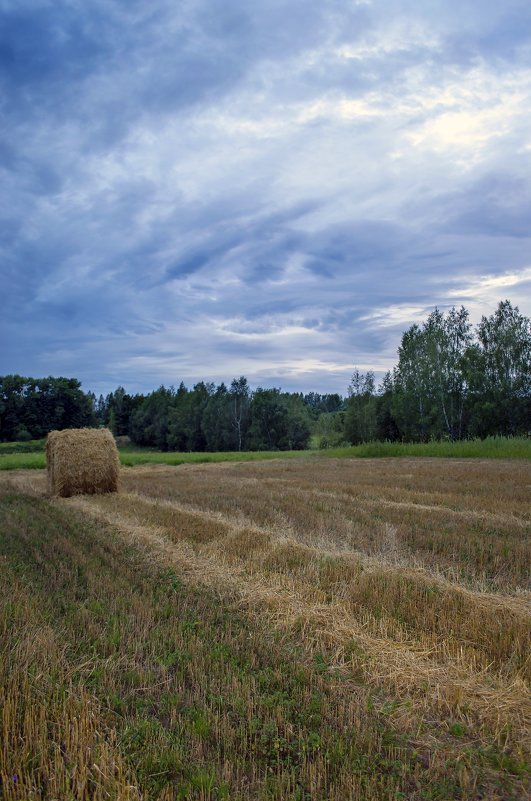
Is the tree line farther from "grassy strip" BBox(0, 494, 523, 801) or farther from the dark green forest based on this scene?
"grassy strip" BBox(0, 494, 523, 801)

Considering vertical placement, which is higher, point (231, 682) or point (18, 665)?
point (18, 665)

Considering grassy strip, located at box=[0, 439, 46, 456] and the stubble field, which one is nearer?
the stubble field

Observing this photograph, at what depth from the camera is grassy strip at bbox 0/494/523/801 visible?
2688 mm

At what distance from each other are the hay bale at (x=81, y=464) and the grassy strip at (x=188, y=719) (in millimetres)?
10182

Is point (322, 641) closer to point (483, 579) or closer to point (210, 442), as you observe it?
point (483, 579)

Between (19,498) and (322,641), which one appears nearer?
(322,641)

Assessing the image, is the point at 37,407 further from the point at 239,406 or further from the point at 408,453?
the point at 408,453

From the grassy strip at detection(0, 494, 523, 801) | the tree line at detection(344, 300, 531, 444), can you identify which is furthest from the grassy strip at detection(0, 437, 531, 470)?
the grassy strip at detection(0, 494, 523, 801)

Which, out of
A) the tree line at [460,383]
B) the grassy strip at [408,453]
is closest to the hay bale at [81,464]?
the grassy strip at [408,453]

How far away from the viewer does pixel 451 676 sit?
3.87m

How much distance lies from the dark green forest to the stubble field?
3874cm

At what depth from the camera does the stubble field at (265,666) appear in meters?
2.78

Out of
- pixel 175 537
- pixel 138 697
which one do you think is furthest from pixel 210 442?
pixel 138 697

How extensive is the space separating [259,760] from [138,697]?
1.09 metres
